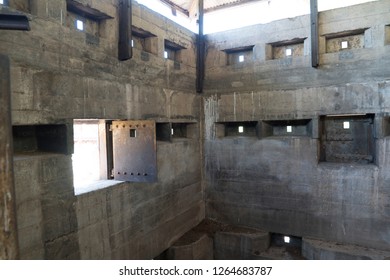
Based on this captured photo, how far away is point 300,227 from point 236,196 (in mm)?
2062

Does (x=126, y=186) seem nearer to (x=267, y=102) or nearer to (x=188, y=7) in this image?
(x=267, y=102)

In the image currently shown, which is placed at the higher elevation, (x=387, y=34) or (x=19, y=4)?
(x=387, y=34)

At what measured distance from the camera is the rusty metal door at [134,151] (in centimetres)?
601

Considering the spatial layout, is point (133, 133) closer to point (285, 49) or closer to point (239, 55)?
point (239, 55)

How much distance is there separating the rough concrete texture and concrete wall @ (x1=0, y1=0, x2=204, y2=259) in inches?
142

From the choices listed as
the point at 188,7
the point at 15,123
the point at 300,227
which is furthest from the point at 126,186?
the point at 188,7

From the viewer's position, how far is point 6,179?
320 cm

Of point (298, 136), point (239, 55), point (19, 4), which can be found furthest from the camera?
point (239, 55)

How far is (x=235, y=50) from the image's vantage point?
9.12 metres

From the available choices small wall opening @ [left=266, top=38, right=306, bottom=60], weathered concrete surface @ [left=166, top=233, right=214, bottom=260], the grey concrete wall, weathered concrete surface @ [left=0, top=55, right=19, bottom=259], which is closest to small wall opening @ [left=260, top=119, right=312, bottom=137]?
small wall opening @ [left=266, top=38, right=306, bottom=60]

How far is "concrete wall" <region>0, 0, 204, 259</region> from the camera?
447 cm

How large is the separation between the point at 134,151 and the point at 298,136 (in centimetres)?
485

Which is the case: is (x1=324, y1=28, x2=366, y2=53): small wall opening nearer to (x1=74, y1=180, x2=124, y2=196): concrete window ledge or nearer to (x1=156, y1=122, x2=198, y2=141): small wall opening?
(x1=156, y1=122, x2=198, y2=141): small wall opening

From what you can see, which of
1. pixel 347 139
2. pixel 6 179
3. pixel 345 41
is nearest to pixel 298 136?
pixel 347 139
